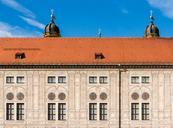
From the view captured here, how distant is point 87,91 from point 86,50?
6.46 m

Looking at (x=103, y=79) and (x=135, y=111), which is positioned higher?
(x=103, y=79)

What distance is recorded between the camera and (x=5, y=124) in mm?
70562

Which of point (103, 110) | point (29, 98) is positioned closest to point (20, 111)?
point (29, 98)

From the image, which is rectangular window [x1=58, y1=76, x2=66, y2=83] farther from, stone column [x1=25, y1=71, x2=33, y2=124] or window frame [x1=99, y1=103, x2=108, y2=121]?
window frame [x1=99, y1=103, x2=108, y2=121]

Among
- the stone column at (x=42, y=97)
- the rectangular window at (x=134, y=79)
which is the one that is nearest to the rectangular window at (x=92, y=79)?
the rectangular window at (x=134, y=79)

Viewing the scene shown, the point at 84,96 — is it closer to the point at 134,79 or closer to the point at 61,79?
the point at 61,79

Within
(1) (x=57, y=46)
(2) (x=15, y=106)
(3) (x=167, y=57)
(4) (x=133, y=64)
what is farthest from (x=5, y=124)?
(3) (x=167, y=57)

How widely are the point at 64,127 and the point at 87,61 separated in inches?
385

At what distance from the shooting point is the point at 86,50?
73.4m

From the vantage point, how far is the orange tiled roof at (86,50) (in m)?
71.1

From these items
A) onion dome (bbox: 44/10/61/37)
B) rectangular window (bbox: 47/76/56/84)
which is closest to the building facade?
rectangular window (bbox: 47/76/56/84)

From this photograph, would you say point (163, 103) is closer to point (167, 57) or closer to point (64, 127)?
point (167, 57)

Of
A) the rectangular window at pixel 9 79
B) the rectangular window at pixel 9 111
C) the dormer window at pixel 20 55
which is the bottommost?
the rectangular window at pixel 9 111

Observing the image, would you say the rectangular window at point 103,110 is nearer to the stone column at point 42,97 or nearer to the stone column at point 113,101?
the stone column at point 113,101
